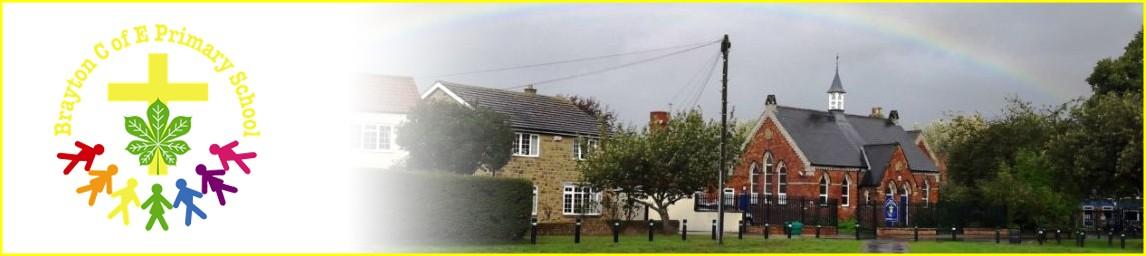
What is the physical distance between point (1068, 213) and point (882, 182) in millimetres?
11380

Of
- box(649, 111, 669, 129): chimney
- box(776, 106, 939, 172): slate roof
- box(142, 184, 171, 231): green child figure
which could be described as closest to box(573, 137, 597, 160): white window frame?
box(649, 111, 669, 129): chimney

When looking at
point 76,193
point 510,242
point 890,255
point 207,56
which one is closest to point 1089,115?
point 890,255

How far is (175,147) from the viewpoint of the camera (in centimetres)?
2516

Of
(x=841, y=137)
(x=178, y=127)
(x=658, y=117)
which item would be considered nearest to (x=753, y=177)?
(x=841, y=137)

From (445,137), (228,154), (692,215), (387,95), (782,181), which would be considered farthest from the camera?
(782,181)

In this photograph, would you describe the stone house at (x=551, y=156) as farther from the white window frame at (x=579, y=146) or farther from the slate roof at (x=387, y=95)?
the slate roof at (x=387, y=95)

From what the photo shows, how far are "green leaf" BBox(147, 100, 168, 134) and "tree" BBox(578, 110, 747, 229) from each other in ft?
62.0

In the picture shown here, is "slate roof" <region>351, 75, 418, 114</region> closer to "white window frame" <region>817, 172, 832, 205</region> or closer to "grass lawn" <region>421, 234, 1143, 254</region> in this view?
"grass lawn" <region>421, 234, 1143, 254</region>

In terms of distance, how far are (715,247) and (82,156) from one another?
16.9m

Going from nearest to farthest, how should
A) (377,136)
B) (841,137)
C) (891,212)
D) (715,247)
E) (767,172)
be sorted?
1. (715,247)
2. (377,136)
3. (891,212)
4. (767,172)
5. (841,137)

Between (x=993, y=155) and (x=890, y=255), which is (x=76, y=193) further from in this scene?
(x=993, y=155)

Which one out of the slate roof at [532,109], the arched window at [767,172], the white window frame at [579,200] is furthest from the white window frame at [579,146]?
the arched window at [767,172]

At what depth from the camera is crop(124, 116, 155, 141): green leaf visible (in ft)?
82.3

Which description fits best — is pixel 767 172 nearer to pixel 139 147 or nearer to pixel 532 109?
pixel 532 109
